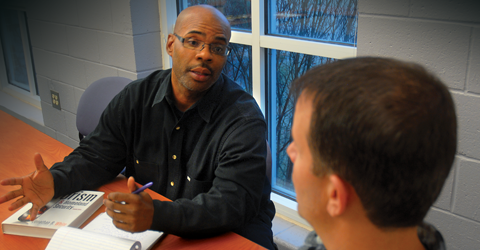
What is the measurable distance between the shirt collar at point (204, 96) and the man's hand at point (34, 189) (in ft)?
1.50

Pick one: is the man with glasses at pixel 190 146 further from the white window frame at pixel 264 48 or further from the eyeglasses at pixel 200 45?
the white window frame at pixel 264 48

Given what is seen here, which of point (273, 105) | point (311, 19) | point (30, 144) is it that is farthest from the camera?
point (273, 105)

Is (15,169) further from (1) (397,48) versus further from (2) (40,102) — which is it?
(2) (40,102)

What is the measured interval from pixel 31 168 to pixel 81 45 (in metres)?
1.50

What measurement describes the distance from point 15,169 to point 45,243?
1.94ft

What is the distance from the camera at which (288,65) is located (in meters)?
2.06

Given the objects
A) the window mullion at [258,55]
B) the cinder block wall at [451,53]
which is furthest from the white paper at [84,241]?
the window mullion at [258,55]

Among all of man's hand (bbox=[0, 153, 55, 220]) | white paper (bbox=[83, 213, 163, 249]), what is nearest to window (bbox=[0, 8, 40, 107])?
man's hand (bbox=[0, 153, 55, 220])

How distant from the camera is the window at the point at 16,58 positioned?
3.62 metres

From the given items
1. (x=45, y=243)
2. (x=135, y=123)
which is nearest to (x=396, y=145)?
(x=45, y=243)

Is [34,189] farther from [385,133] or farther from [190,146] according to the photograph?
[385,133]

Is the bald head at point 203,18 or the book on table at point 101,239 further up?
the bald head at point 203,18

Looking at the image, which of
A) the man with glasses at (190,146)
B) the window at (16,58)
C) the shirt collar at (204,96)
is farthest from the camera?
the window at (16,58)

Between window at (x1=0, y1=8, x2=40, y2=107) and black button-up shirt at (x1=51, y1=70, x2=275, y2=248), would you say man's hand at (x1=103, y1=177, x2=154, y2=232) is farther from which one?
window at (x1=0, y1=8, x2=40, y2=107)
